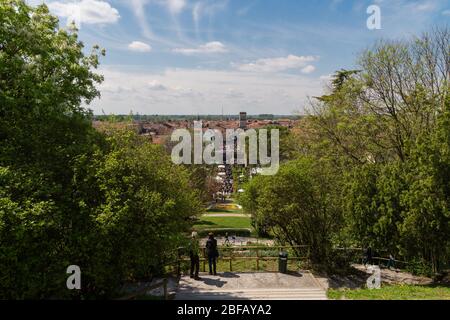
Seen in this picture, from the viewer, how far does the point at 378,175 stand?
1530cm

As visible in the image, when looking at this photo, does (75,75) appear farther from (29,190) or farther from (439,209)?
(439,209)

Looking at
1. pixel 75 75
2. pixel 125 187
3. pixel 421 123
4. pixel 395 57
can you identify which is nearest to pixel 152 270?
pixel 125 187

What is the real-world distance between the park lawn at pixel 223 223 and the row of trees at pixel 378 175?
16161mm

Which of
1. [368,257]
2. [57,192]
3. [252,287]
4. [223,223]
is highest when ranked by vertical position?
[57,192]

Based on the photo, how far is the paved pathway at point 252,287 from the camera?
35.9 ft

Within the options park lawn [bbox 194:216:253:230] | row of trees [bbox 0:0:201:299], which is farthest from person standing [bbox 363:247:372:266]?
park lawn [bbox 194:216:253:230]

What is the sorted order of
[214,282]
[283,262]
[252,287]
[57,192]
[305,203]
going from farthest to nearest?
1. [305,203]
2. [283,262]
3. [214,282]
4. [252,287]
5. [57,192]

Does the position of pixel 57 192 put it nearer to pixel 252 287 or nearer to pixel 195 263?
pixel 195 263

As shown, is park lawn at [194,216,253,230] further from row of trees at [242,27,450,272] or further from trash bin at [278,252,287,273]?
trash bin at [278,252,287,273]

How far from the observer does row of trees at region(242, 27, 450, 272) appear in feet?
42.3

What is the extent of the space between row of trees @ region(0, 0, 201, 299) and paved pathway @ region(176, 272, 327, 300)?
1.86 meters

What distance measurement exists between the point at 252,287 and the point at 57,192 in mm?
6837

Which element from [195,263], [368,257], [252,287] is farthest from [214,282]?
[368,257]

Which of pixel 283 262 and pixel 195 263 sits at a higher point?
pixel 195 263
